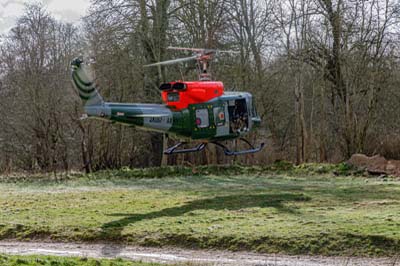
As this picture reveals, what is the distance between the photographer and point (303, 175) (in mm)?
19156

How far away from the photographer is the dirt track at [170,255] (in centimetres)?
808

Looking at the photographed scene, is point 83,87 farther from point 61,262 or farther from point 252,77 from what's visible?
point 252,77

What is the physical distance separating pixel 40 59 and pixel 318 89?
14448mm

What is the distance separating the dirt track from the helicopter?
5.77 m

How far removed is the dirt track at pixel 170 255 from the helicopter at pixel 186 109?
5.77 meters

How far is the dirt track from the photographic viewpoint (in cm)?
808

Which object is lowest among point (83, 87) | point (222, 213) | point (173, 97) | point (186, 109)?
point (222, 213)

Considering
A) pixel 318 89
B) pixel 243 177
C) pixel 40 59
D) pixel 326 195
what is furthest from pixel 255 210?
pixel 40 59

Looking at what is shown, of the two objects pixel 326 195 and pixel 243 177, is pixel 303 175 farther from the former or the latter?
pixel 326 195

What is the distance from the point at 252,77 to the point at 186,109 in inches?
374

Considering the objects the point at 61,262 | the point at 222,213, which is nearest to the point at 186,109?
the point at 222,213

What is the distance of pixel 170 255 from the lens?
8.83 metres

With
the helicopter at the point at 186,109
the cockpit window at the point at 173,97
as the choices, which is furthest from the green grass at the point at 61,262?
the cockpit window at the point at 173,97

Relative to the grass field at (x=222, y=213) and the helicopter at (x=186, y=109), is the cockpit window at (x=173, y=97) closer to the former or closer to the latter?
the helicopter at (x=186, y=109)
